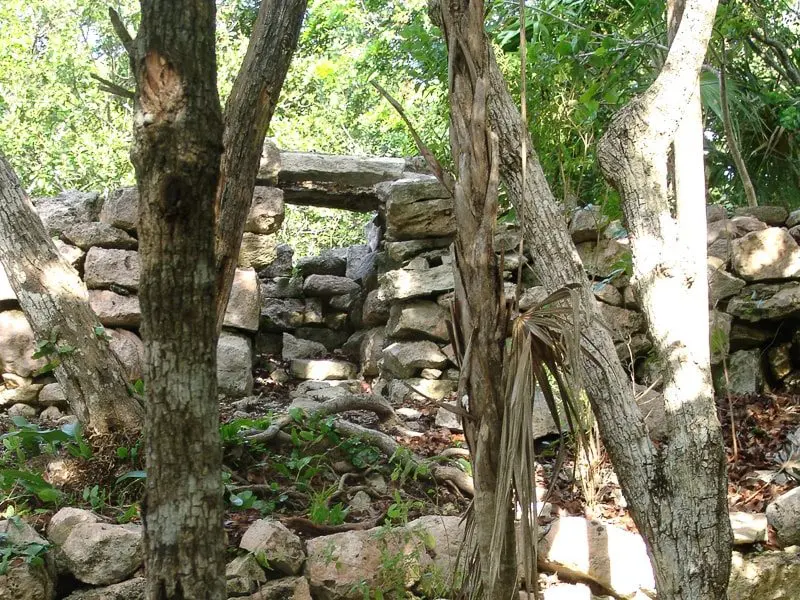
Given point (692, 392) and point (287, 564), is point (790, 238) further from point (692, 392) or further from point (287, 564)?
point (287, 564)

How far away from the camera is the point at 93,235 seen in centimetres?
617

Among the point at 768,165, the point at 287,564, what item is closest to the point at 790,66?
the point at 768,165

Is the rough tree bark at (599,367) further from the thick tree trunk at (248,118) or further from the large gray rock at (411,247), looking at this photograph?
the large gray rock at (411,247)

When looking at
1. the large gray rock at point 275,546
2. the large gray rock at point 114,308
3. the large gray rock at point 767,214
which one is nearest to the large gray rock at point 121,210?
the large gray rock at point 114,308

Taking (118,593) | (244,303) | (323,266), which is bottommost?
(118,593)

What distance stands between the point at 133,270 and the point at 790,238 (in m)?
4.76

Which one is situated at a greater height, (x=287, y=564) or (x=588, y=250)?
(x=588, y=250)

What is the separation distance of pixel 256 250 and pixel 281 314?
1122 millimetres

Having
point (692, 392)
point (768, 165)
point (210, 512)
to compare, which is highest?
point (768, 165)

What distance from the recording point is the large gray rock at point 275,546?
3.54 m

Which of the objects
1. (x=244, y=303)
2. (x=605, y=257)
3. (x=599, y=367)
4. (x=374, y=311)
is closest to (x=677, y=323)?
(x=599, y=367)

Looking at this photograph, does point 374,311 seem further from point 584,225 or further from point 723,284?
point 723,284

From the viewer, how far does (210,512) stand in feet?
7.07

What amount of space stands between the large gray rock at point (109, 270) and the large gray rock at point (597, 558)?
3.58m
